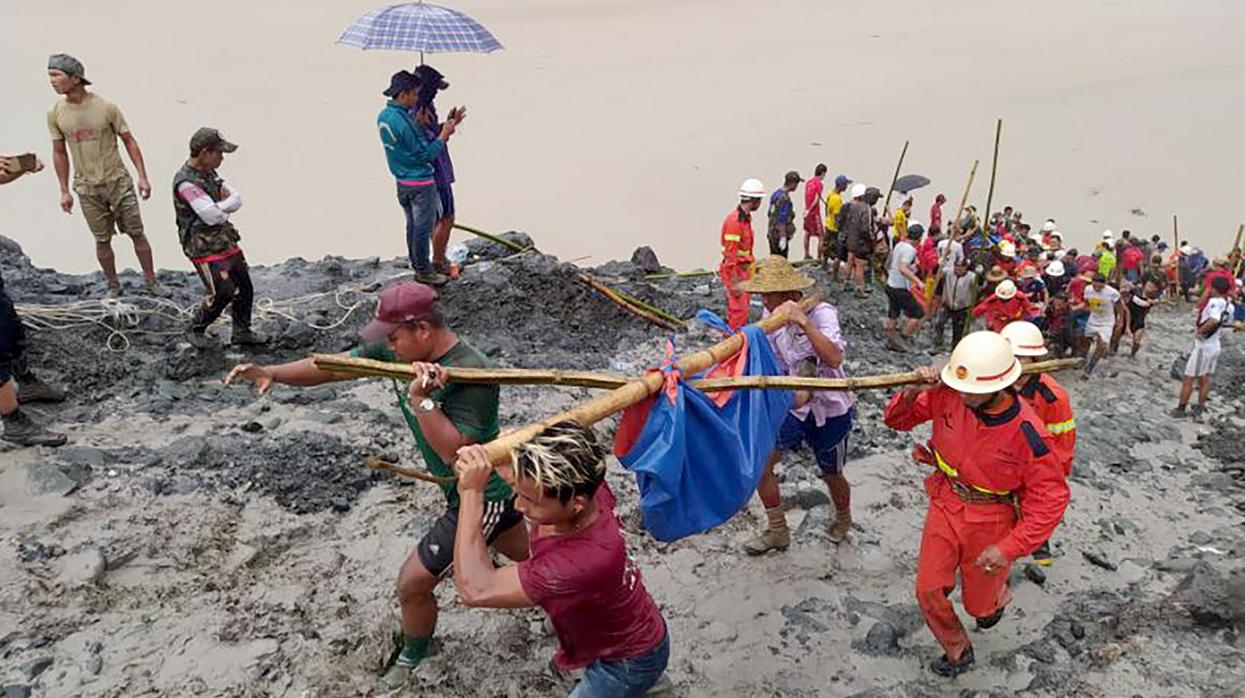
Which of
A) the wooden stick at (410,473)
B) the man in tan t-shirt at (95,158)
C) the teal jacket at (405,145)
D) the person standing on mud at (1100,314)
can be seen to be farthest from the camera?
the person standing on mud at (1100,314)

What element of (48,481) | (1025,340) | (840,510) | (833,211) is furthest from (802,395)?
(833,211)

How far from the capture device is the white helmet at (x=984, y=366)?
385cm

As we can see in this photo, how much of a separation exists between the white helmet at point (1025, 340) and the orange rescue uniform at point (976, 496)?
0.84 metres

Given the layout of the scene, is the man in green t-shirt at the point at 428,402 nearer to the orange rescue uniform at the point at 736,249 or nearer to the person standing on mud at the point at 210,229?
the person standing on mud at the point at 210,229

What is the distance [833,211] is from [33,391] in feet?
31.5

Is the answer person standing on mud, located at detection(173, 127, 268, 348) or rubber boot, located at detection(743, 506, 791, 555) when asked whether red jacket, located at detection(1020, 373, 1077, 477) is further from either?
person standing on mud, located at detection(173, 127, 268, 348)

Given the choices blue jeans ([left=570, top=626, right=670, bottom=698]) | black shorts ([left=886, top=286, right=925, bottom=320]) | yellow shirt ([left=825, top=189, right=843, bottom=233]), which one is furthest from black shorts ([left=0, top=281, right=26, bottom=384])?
yellow shirt ([left=825, top=189, right=843, bottom=233])

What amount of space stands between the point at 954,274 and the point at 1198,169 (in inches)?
843

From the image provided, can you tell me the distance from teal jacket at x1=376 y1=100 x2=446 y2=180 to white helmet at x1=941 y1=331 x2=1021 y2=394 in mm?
4972

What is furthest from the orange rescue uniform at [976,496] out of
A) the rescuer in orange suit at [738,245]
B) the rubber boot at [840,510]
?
the rescuer in orange suit at [738,245]

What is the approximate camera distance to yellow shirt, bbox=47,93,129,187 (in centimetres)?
699

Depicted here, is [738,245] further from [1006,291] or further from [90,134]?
[90,134]

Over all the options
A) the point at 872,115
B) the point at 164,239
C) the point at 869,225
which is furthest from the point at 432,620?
the point at 872,115

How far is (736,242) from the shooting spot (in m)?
8.73
